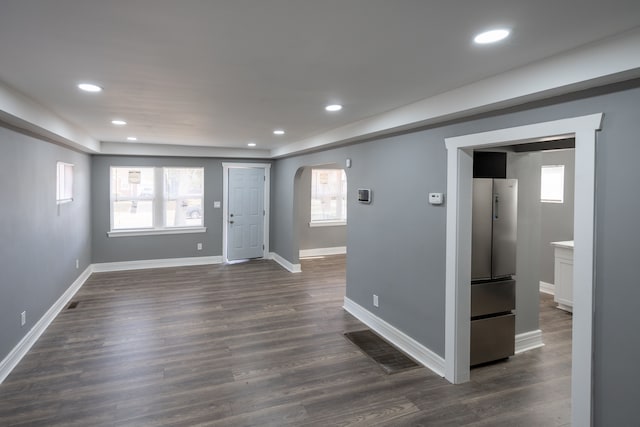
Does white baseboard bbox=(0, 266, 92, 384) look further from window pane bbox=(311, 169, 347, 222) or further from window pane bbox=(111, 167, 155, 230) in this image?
window pane bbox=(311, 169, 347, 222)

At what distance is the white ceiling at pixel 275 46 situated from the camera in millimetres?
1541

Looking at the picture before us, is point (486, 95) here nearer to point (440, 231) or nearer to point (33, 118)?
point (440, 231)

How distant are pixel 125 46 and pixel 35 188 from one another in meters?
2.92

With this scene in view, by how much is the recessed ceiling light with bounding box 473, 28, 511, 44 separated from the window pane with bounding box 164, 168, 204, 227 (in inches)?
263

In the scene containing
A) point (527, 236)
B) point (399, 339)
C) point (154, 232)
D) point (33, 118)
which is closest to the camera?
point (33, 118)

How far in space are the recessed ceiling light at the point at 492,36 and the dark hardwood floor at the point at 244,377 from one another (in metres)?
2.47

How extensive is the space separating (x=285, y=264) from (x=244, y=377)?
171 inches

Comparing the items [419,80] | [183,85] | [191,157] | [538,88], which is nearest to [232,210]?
[191,157]

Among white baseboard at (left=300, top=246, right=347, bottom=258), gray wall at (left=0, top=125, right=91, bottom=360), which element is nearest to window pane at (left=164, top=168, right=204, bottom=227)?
gray wall at (left=0, top=125, right=91, bottom=360)

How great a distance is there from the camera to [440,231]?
3328mm

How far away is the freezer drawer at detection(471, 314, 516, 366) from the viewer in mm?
3420

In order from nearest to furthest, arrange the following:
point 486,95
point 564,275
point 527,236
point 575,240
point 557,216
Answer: point 575,240, point 486,95, point 527,236, point 564,275, point 557,216

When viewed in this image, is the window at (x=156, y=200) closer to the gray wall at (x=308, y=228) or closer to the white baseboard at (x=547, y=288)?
the gray wall at (x=308, y=228)

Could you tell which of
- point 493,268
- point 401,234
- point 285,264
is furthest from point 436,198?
point 285,264
